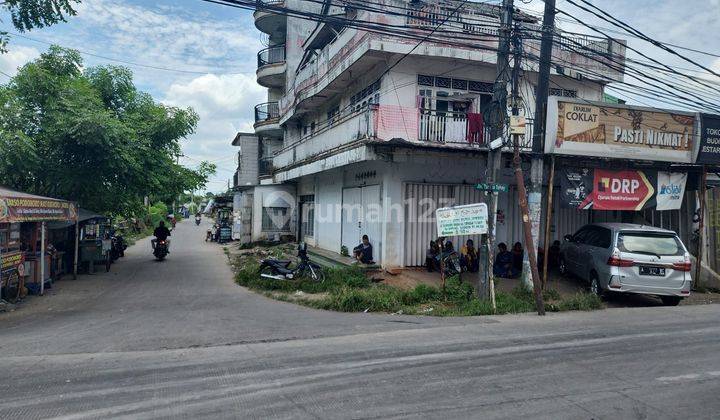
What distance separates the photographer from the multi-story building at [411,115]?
12961 mm

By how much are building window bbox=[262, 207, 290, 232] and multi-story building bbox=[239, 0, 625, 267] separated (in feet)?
22.1

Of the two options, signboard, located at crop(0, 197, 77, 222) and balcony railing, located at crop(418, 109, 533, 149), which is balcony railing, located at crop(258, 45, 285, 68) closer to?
balcony railing, located at crop(418, 109, 533, 149)

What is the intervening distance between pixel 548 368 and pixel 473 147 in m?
7.73

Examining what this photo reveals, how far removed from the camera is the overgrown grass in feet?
34.8

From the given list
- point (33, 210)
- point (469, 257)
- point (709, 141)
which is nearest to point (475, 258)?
point (469, 257)

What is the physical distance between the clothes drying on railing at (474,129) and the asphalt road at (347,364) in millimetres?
5166

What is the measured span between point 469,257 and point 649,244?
4527 millimetres

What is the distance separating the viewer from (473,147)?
42.4 feet

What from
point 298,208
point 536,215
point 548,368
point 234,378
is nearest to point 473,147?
point 536,215

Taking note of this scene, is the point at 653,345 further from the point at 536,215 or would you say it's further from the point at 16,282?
the point at 16,282

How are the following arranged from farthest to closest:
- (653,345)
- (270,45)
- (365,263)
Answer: (270,45) < (365,263) < (653,345)

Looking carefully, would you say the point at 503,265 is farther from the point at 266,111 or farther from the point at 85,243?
the point at 266,111

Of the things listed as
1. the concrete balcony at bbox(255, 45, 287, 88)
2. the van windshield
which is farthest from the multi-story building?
the concrete balcony at bbox(255, 45, 287, 88)

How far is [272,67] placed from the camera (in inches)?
1118
